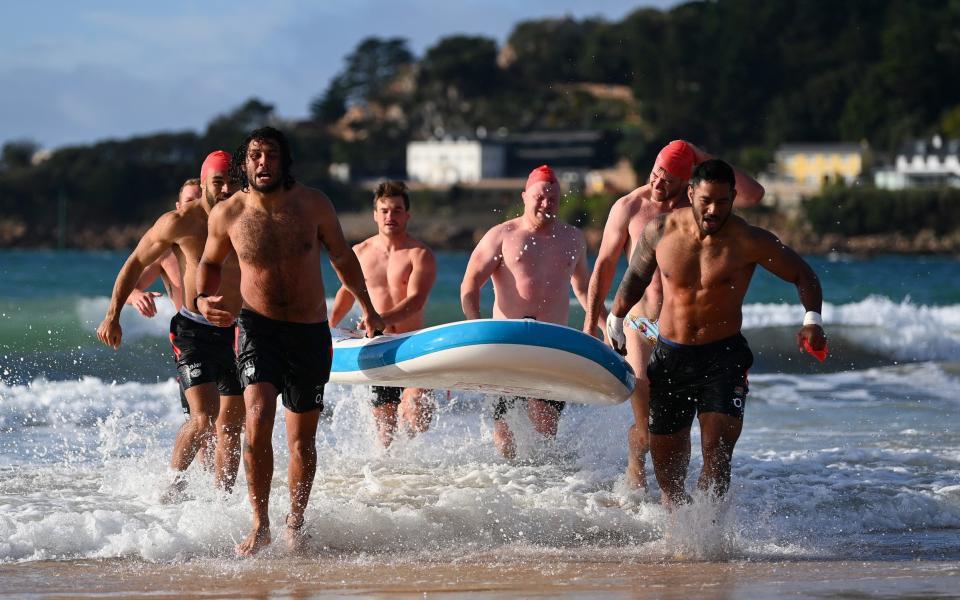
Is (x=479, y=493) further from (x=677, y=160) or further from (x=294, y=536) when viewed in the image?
(x=677, y=160)

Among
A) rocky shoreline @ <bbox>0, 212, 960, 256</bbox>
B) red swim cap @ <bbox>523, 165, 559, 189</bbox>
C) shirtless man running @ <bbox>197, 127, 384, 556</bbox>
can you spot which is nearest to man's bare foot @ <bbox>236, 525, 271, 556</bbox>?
shirtless man running @ <bbox>197, 127, 384, 556</bbox>

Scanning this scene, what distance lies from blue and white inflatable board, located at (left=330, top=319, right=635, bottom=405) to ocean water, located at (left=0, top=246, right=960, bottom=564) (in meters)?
0.65

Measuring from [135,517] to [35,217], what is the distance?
100663 mm

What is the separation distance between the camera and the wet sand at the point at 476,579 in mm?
5645

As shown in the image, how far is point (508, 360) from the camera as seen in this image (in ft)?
22.4

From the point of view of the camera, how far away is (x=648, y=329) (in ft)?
24.1

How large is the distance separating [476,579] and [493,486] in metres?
2.09

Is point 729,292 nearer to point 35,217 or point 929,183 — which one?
point 929,183

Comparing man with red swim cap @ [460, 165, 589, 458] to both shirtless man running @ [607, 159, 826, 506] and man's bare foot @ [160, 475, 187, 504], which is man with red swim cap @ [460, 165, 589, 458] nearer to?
shirtless man running @ [607, 159, 826, 506]

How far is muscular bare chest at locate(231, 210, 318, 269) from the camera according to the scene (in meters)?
6.24

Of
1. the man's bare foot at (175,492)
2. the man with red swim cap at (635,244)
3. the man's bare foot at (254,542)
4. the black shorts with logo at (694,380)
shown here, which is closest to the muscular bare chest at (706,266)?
the black shorts with logo at (694,380)

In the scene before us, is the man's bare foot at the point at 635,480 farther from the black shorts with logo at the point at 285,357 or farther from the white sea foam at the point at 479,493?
the black shorts with logo at the point at 285,357

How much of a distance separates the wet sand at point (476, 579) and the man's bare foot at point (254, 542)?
6cm

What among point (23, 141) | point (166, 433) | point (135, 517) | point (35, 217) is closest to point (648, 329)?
point (135, 517)
